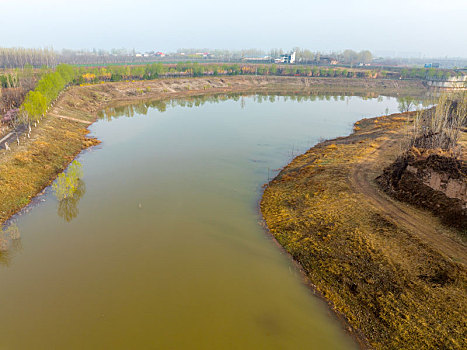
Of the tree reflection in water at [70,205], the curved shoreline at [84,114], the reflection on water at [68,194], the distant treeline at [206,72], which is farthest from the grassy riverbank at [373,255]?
the distant treeline at [206,72]

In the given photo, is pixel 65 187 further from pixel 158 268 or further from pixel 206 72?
pixel 206 72

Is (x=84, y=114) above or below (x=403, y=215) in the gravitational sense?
above

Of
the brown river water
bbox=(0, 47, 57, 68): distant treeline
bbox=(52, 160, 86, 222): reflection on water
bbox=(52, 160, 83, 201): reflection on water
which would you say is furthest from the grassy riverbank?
bbox=(0, 47, 57, 68): distant treeline

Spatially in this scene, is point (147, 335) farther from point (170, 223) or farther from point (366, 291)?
point (366, 291)

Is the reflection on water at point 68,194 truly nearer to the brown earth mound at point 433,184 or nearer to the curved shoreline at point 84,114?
the curved shoreline at point 84,114

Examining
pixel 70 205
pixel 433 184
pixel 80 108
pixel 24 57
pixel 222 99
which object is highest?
pixel 24 57

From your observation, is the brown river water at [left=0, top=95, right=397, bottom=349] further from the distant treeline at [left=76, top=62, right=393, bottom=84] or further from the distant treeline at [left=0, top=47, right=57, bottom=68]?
the distant treeline at [left=0, top=47, right=57, bottom=68]

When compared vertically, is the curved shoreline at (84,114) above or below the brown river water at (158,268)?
above

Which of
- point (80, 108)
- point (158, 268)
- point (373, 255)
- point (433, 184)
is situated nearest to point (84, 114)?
point (80, 108)
